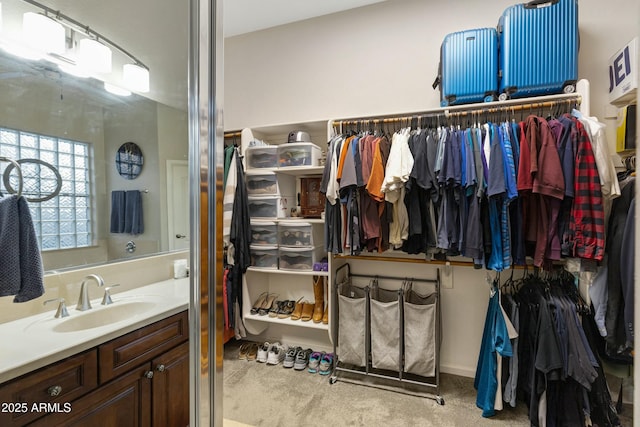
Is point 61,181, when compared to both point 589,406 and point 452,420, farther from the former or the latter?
point 589,406

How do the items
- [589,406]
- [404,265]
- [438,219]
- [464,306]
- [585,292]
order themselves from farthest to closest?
[404,265], [464,306], [438,219], [585,292], [589,406]

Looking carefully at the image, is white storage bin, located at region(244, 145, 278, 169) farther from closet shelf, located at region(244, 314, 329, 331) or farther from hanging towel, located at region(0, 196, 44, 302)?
hanging towel, located at region(0, 196, 44, 302)

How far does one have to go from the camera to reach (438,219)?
5.62 ft

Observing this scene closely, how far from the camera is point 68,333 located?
519mm

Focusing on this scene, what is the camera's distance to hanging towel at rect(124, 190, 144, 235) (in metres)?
0.58

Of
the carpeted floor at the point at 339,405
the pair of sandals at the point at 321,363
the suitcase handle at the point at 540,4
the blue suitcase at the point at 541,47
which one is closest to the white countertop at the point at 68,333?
the carpeted floor at the point at 339,405

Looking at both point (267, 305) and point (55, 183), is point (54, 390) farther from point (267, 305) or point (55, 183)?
point (267, 305)

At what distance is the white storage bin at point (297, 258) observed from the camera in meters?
2.22

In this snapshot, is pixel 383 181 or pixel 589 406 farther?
pixel 383 181

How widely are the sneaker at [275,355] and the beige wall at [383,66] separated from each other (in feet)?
4.15

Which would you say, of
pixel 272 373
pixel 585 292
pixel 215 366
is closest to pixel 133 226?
pixel 215 366

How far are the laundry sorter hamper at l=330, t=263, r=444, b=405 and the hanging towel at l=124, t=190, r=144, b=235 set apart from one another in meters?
1.66

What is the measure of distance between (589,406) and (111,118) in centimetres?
236

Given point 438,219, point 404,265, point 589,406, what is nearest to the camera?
point 589,406
